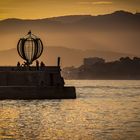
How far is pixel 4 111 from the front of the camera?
255 feet

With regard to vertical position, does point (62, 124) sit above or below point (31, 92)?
below

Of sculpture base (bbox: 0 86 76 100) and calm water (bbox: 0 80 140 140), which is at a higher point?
sculpture base (bbox: 0 86 76 100)

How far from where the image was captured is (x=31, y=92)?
305 ft

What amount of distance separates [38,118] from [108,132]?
16729mm

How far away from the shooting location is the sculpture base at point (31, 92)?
303ft

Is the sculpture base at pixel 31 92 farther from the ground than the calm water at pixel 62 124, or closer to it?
farther from the ground

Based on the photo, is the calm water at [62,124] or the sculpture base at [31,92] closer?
the calm water at [62,124]

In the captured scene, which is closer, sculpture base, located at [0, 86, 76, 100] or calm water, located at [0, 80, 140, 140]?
calm water, located at [0, 80, 140, 140]

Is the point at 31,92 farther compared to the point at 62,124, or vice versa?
the point at 31,92

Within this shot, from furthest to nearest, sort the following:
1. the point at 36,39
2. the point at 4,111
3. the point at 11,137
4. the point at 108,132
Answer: the point at 36,39, the point at 4,111, the point at 108,132, the point at 11,137

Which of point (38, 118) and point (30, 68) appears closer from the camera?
point (38, 118)

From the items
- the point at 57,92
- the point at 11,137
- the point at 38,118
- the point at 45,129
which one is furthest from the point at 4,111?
the point at 11,137

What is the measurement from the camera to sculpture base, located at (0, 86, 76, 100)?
9225 cm

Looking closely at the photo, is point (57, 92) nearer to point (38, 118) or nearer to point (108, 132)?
point (38, 118)
